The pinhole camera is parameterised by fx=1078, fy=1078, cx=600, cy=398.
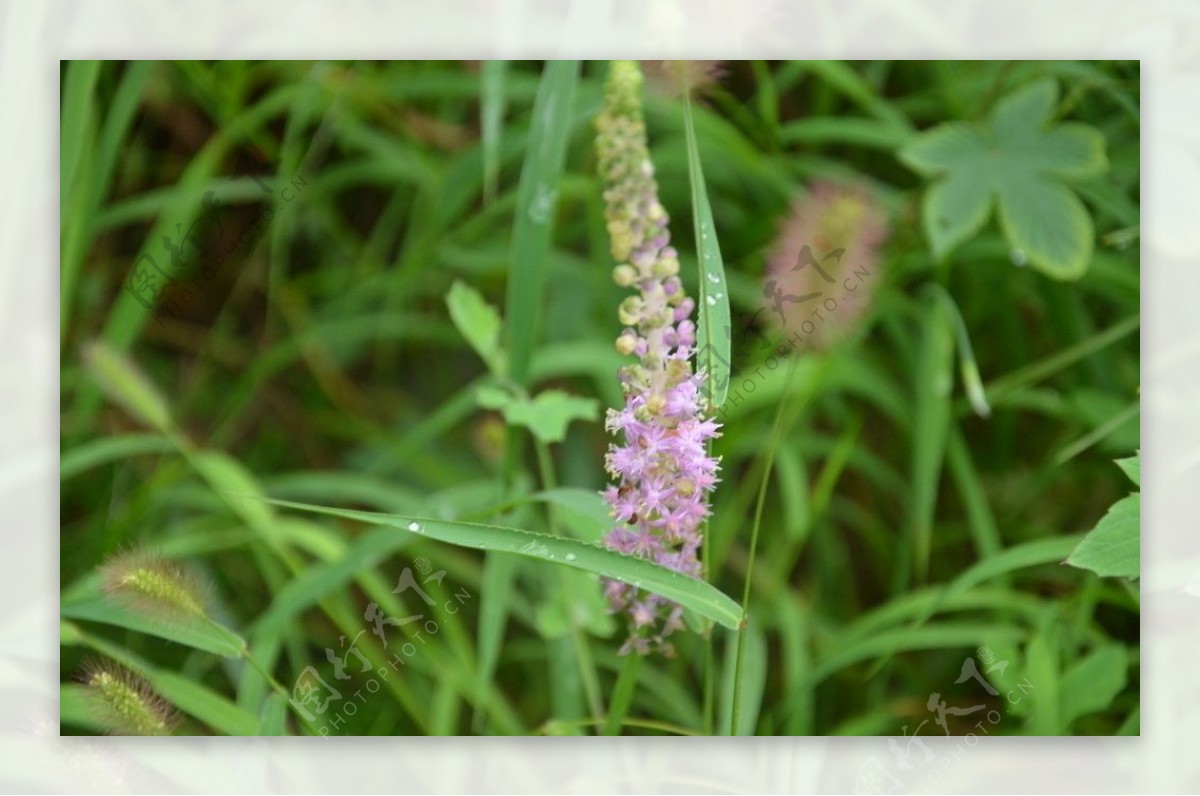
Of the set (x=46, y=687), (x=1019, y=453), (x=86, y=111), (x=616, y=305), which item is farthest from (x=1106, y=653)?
(x=86, y=111)

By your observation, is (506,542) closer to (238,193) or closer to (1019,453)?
(238,193)

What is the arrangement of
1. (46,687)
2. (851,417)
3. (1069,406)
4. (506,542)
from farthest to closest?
(851,417), (1069,406), (46,687), (506,542)

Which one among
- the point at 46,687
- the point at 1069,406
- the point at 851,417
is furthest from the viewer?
the point at 851,417

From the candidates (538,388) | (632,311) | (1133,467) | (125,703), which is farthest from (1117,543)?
(125,703)

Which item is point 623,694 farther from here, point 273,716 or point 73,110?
point 73,110

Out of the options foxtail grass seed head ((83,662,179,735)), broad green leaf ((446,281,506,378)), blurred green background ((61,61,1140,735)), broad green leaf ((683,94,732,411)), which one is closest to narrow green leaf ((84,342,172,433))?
blurred green background ((61,61,1140,735))

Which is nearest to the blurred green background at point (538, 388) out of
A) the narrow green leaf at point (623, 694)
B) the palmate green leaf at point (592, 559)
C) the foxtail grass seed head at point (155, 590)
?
the narrow green leaf at point (623, 694)

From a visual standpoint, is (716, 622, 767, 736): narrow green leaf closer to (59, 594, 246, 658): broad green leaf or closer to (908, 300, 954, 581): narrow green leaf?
(908, 300, 954, 581): narrow green leaf
